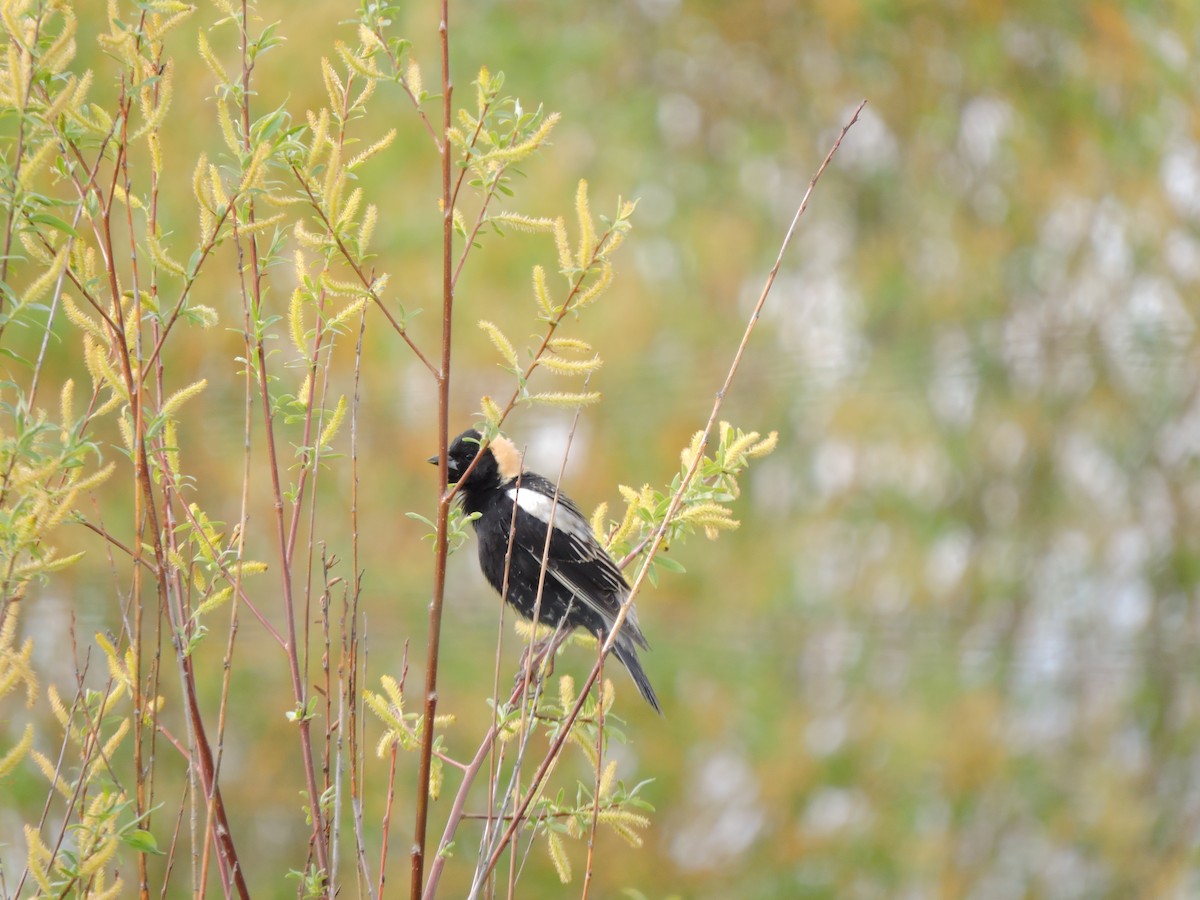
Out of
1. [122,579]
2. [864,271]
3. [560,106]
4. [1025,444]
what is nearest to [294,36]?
[560,106]

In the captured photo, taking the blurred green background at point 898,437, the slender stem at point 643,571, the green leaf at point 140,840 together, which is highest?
the slender stem at point 643,571

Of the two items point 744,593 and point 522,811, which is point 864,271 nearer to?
point 744,593

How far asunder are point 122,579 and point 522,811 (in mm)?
4704

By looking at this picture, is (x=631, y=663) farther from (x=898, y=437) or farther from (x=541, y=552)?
(x=898, y=437)

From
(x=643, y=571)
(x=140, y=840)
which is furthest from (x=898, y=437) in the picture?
(x=140, y=840)

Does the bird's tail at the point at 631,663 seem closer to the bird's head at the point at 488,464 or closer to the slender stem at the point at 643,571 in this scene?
the bird's head at the point at 488,464

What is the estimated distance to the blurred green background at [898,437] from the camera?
6270 mm

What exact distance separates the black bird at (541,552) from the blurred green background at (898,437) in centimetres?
234

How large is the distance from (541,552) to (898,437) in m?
3.46

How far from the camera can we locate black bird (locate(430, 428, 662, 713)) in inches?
122

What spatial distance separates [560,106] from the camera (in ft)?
22.1

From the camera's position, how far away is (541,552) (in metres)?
3.42

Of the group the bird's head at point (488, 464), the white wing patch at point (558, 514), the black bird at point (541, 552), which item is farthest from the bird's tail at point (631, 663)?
the bird's head at point (488, 464)

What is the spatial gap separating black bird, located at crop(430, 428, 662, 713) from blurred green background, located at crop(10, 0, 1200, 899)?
234 centimetres
